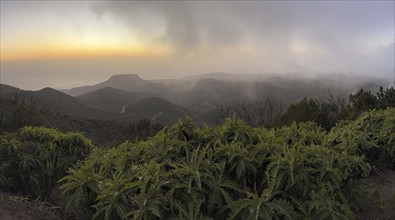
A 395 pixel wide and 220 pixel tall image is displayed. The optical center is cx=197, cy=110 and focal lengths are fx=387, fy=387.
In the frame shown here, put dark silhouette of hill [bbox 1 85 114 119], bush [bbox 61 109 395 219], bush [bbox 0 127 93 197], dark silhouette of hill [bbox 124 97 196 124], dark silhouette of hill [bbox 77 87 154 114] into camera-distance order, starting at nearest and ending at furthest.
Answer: bush [bbox 61 109 395 219] → bush [bbox 0 127 93 197] → dark silhouette of hill [bbox 1 85 114 119] → dark silhouette of hill [bbox 124 97 196 124] → dark silhouette of hill [bbox 77 87 154 114]

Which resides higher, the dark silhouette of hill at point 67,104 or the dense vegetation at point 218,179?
the dense vegetation at point 218,179

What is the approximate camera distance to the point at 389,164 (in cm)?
721

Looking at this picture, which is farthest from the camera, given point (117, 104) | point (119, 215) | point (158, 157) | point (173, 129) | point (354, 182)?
point (117, 104)

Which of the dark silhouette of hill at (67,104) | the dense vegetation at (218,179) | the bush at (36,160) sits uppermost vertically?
the dense vegetation at (218,179)

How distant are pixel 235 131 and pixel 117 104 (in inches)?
5530

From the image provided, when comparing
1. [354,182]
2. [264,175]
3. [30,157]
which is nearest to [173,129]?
[264,175]

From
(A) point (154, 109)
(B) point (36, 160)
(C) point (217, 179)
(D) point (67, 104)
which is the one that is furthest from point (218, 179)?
(A) point (154, 109)

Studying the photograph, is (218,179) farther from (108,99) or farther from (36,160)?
(108,99)

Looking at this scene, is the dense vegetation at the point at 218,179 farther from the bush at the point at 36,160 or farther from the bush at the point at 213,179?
the bush at the point at 36,160

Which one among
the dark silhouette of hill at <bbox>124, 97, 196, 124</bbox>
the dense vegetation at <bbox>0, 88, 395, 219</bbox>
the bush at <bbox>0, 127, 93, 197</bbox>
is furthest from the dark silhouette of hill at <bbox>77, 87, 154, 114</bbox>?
the dense vegetation at <bbox>0, 88, 395, 219</bbox>

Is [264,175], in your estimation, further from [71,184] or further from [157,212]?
[71,184]

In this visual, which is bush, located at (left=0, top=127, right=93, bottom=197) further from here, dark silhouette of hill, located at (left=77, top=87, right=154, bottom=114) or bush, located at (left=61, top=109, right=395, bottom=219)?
dark silhouette of hill, located at (left=77, top=87, right=154, bottom=114)

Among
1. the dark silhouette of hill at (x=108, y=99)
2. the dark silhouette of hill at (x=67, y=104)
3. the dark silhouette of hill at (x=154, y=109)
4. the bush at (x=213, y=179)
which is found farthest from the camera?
the dark silhouette of hill at (x=108, y=99)

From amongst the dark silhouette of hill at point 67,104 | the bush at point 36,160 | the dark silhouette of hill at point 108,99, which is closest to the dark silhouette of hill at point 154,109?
the dark silhouette of hill at point 108,99
